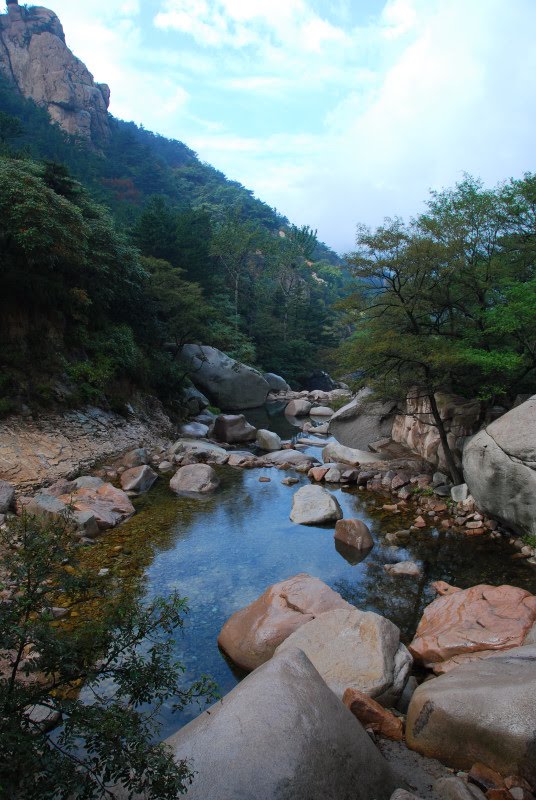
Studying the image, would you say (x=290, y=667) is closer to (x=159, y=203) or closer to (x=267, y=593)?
(x=267, y=593)

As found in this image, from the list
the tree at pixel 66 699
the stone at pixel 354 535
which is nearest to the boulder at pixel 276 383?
the stone at pixel 354 535

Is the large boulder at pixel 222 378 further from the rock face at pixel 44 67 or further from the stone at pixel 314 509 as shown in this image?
the rock face at pixel 44 67

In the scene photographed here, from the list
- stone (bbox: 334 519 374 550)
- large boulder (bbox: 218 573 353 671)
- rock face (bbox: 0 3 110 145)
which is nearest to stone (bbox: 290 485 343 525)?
stone (bbox: 334 519 374 550)

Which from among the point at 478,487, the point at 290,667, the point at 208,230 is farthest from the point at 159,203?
the point at 290,667

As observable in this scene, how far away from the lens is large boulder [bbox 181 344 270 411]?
29.3 m

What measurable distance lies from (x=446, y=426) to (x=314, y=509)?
563 centimetres

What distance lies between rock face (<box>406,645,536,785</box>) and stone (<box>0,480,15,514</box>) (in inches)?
372

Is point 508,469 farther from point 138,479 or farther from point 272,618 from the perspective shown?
point 138,479

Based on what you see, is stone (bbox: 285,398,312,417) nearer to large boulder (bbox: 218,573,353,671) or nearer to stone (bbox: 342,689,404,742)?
large boulder (bbox: 218,573,353,671)

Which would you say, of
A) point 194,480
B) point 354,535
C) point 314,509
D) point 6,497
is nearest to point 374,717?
point 354,535

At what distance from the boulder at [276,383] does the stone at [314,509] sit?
25.2 m

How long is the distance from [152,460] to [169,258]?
19.8 meters

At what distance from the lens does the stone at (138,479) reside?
1424 centimetres

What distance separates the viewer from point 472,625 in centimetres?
711
